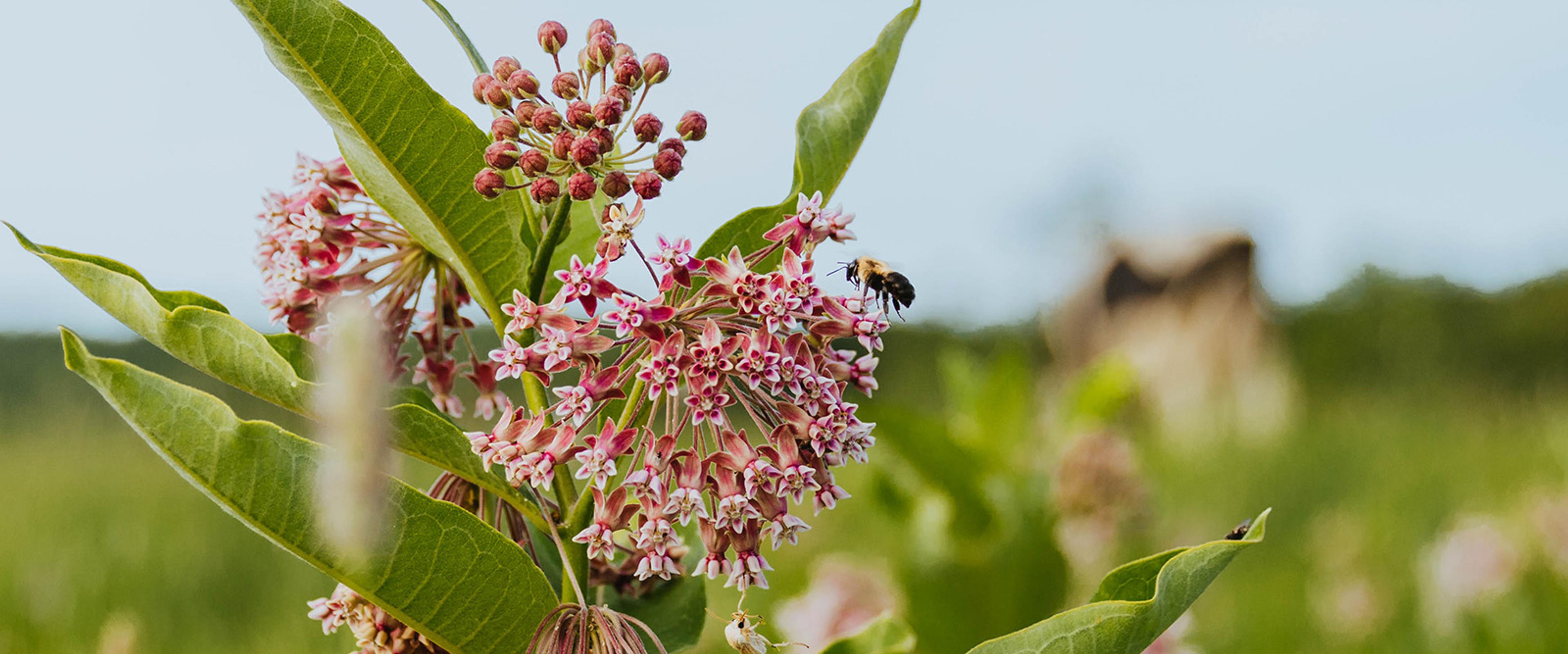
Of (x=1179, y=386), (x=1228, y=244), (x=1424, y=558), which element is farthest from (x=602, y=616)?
(x=1228, y=244)

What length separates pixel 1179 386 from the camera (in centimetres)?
1382

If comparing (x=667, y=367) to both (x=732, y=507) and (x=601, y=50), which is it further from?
(x=601, y=50)

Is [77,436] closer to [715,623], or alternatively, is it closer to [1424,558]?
[715,623]

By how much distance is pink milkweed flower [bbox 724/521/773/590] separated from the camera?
985 mm

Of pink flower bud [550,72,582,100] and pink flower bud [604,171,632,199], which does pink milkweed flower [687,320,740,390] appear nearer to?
pink flower bud [604,171,632,199]

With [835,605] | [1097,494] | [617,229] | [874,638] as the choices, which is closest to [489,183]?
[617,229]

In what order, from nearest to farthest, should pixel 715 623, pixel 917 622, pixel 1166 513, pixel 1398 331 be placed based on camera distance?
pixel 917 622, pixel 715 623, pixel 1166 513, pixel 1398 331

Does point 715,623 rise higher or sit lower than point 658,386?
higher

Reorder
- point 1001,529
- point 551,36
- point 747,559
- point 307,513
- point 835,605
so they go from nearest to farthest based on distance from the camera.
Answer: point 307,513 < point 747,559 < point 551,36 < point 1001,529 < point 835,605

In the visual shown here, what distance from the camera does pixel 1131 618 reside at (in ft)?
3.13

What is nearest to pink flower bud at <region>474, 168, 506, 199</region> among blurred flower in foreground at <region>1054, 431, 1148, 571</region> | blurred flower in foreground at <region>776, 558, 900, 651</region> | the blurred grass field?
the blurred grass field

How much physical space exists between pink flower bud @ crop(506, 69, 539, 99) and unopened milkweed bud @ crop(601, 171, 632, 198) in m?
0.11

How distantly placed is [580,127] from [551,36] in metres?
0.16

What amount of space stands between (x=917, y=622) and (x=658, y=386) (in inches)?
63.9
